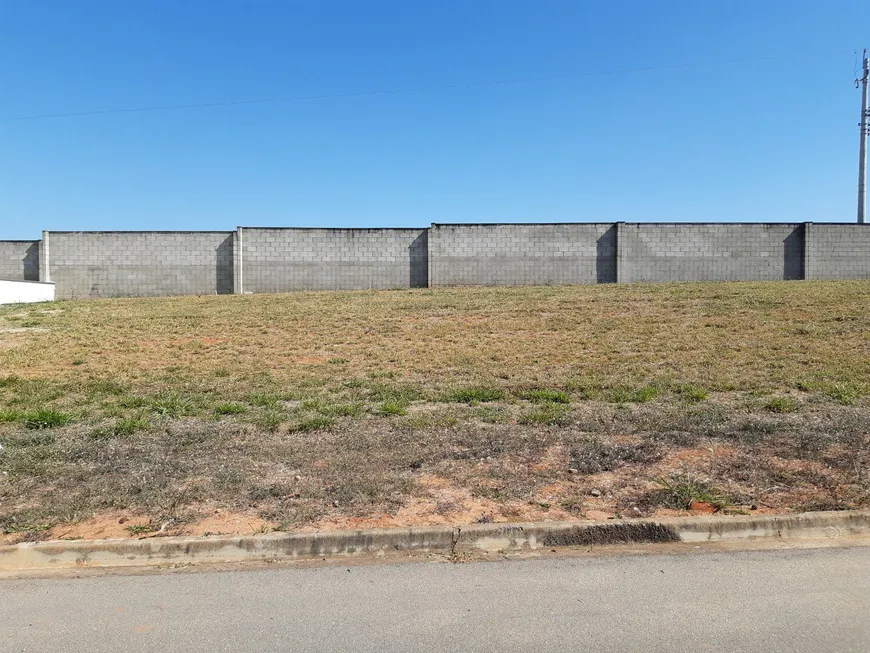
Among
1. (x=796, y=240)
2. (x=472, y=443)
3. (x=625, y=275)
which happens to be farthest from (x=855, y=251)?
(x=472, y=443)

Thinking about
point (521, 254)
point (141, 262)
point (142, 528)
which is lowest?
point (142, 528)

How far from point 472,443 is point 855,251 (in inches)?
1025

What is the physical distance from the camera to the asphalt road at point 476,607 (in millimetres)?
3182

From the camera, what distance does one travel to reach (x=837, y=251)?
1018 inches

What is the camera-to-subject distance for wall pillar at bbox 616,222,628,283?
85.3 feet

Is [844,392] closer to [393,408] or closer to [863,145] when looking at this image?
[393,408]

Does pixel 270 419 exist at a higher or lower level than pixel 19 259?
lower

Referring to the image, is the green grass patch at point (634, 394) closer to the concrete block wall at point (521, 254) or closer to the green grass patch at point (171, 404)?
the green grass patch at point (171, 404)

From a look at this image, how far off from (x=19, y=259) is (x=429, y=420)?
26768 millimetres

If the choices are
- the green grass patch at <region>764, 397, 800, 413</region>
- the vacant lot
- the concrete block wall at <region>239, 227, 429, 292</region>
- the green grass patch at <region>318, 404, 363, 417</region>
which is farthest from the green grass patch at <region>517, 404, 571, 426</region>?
the concrete block wall at <region>239, 227, 429, 292</region>

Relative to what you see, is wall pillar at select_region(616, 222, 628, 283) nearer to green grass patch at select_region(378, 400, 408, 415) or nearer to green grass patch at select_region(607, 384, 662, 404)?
green grass patch at select_region(607, 384, 662, 404)

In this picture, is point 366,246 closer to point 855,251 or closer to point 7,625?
point 855,251

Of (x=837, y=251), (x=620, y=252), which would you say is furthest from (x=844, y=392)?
(x=837, y=251)

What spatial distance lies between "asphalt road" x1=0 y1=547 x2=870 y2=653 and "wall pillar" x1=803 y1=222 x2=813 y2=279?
997 inches
